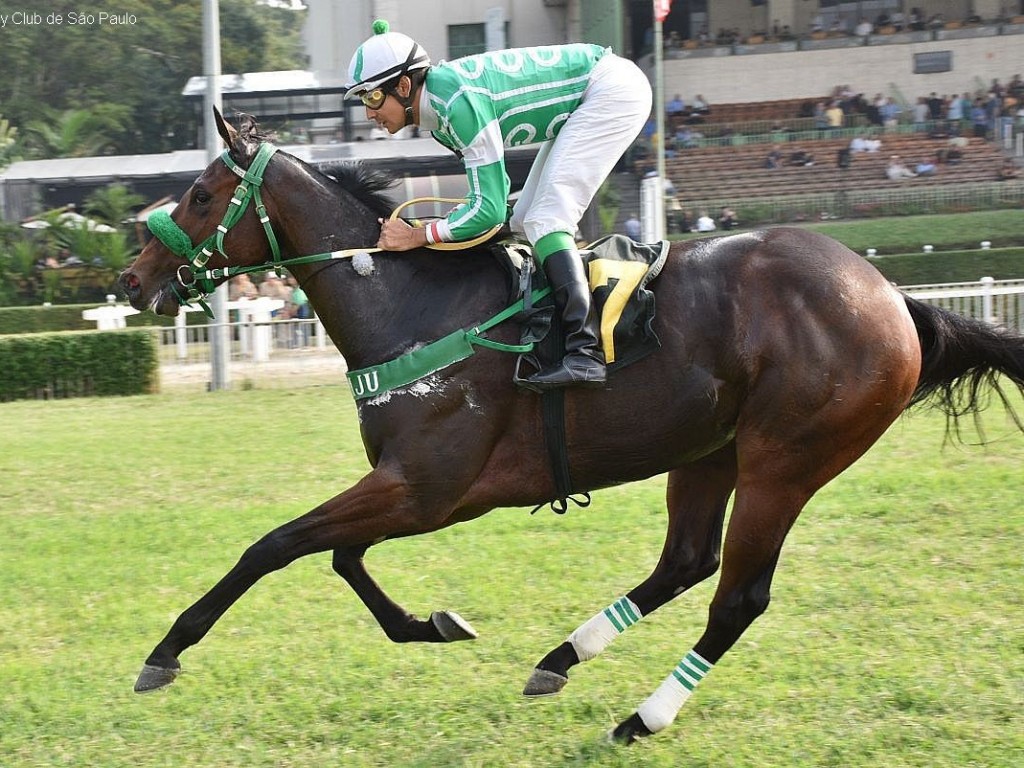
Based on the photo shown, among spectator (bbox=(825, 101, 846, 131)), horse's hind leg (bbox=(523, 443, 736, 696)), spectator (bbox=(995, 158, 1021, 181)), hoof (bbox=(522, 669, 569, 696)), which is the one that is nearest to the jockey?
horse's hind leg (bbox=(523, 443, 736, 696))

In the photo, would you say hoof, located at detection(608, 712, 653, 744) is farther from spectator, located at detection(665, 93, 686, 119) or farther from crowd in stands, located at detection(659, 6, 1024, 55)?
crowd in stands, located at detection(659, 6, 1024, 55)

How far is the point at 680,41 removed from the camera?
1410 inches

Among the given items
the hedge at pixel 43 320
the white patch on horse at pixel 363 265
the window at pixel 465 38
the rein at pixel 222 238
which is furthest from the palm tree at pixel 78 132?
the white patch on horse at pixel 363 265

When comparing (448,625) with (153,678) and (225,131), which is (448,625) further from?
(225,131)

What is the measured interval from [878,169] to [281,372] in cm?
1908

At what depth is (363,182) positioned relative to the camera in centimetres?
476

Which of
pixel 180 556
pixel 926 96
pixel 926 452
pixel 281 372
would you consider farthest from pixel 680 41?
pixel 180 556

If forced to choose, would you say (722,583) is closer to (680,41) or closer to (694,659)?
(694,659)

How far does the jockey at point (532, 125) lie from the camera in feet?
14.0

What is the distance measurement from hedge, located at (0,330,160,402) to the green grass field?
20.9 feet

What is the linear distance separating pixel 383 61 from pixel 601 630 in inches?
90.4

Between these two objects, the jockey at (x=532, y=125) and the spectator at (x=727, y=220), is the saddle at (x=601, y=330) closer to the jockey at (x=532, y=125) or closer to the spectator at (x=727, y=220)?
the jockey at (x=532, y=125)

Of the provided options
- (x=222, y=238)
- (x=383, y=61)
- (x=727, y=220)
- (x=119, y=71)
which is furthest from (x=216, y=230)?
(x=119, y=71)

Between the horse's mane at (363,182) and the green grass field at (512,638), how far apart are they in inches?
74.9
